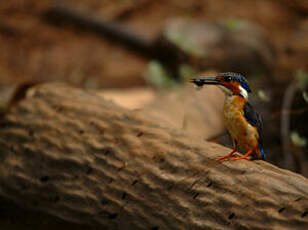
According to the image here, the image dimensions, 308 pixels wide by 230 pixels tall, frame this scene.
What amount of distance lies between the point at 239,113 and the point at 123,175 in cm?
83

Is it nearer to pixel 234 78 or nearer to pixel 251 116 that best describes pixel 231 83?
pixel 234 78

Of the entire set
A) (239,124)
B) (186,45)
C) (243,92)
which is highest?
(186,45)

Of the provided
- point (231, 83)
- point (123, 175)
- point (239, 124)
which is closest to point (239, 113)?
point (239, 124)

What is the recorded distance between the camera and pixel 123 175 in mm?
2256

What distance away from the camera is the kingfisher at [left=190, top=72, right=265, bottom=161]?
1.83 metres

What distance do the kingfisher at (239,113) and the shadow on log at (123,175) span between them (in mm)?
207

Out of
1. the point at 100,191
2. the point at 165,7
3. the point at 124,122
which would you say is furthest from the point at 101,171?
the point at 165,7

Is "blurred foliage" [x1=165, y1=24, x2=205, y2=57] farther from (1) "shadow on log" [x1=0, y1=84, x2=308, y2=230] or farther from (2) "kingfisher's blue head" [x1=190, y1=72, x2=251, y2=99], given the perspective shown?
(2) "kingfisher's blue head" [x1=190, y1=72, x2=251, y2=99]

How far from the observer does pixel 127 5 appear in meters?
7.83

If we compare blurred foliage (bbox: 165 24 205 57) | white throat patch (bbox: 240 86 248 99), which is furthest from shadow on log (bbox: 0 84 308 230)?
blurred foliage (bbox: 165 24 205 57)

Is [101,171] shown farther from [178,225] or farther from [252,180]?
[252,180]

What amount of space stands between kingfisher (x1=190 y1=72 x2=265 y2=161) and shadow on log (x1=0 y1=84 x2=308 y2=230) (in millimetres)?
207

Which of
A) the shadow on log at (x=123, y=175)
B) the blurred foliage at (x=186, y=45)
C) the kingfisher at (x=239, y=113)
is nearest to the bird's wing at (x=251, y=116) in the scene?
the kingfisher at (x=239, y=113)

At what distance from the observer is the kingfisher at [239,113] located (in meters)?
1.83
